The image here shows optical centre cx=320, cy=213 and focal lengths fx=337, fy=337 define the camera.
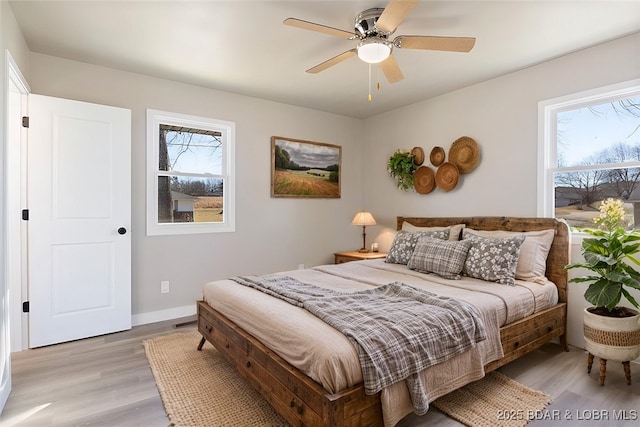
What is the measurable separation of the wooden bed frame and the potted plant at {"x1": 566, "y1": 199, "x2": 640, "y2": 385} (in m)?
0.35

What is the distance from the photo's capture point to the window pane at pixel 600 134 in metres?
2.75

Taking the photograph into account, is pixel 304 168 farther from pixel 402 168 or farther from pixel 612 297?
pixel 612 297

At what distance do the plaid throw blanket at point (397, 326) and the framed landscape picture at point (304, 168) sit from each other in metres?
2.24

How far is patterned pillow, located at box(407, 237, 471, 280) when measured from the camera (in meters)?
2.91

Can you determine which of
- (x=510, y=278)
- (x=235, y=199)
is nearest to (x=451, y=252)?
(x=510, y=278)

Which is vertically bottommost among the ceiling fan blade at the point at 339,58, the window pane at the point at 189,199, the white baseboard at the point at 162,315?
the white baseboard at the point at 162,315

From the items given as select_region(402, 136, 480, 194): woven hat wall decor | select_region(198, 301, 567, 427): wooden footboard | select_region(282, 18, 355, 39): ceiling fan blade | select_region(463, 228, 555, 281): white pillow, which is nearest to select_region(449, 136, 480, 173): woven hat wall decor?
select_region(402, 136, 480, 194): woven hat wall decor

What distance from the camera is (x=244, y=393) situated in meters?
2.16

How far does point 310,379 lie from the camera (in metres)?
1.58

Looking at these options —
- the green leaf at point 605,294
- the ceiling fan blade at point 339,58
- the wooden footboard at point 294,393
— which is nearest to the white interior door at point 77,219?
the wooden footboard at point 294,393

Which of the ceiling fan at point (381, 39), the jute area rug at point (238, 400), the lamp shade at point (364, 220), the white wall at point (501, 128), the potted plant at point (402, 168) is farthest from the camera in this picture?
the lamp shade at point (364, 220)

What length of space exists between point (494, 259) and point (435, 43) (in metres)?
1.74

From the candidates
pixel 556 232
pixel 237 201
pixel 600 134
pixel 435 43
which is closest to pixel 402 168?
pixel 556 232

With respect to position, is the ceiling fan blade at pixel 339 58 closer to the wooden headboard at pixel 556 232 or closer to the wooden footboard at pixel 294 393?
the wooden footboard at pixel 294 393
